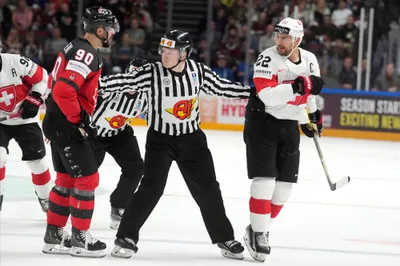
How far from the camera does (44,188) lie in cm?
559

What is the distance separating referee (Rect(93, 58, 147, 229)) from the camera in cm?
520

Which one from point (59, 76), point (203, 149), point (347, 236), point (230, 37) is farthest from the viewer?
point (230, 37)

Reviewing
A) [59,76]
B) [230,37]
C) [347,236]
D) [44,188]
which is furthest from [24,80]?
[230,37]

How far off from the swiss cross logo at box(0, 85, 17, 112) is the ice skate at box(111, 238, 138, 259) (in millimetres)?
1210

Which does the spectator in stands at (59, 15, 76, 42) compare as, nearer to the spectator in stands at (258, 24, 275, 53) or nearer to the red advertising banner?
the spectator in stands at (258, 24, 275, 53)

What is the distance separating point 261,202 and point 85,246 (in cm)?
90

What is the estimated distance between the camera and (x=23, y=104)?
5.29 metres

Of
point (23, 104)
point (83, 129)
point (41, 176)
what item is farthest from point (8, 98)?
point (83, 129)

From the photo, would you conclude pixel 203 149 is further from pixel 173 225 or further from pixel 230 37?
pixel 230 37

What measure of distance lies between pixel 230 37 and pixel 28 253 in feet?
25.2

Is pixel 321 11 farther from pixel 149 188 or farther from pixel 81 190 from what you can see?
pixel 81 190

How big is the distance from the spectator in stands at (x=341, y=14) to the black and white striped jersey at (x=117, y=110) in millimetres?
6409

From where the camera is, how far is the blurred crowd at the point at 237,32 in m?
10.6

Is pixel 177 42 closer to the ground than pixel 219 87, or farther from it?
farther from it
